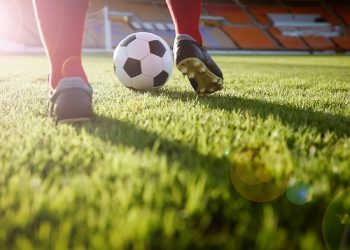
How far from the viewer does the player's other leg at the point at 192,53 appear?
6.10 feet

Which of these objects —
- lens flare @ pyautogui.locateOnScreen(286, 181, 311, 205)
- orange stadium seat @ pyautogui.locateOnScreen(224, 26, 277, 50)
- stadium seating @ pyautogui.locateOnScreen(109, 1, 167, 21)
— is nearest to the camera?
lens flare @ pyautogui.locateOnScreen(286, 181, 311, 205)

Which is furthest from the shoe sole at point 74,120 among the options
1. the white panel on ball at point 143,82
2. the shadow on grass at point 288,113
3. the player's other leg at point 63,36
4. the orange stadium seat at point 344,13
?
the orange stadium seat at point 344,13

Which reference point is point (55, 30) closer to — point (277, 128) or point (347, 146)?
point (277, 128)

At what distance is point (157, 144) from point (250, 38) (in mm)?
21190

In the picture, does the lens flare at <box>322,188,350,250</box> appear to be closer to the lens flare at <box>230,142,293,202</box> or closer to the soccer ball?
the lens flare at <box>230,142,293,202</box>

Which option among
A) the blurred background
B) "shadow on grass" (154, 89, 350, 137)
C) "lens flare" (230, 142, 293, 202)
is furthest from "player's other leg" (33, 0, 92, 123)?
the blurred background

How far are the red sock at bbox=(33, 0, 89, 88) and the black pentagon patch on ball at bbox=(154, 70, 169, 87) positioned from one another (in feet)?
2.85

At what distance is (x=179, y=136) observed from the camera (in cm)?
113

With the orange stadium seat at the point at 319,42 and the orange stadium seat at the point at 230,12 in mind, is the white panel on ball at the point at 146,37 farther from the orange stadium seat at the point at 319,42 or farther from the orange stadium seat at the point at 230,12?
the orange stadium seat at the point at 319,42

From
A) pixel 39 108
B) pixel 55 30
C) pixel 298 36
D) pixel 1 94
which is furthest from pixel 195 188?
pixel 298 36

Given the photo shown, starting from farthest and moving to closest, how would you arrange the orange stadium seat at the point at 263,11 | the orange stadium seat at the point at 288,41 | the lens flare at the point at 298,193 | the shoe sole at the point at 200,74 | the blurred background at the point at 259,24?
the orange stadium seat at the point at 263,11, the orange stadium seat at the point at 288,41, the blurred background at the point at 259,24, the shoe sole at the point at 200,74, the lens flare at the point at 298,193

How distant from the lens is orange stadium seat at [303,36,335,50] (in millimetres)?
21281

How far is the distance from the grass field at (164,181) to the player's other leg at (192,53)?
0.50m

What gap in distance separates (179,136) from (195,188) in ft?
1.30
